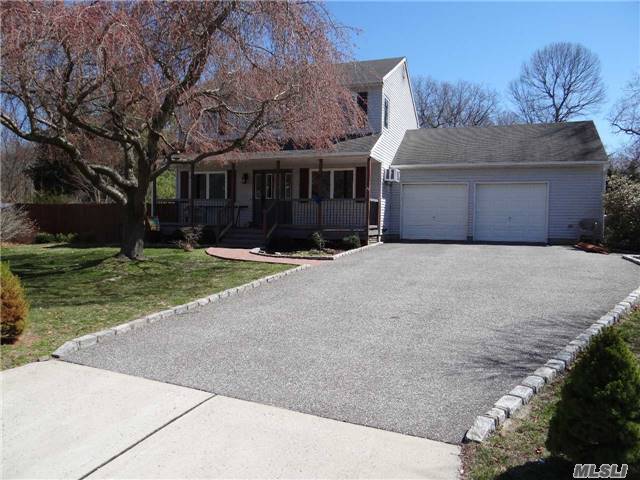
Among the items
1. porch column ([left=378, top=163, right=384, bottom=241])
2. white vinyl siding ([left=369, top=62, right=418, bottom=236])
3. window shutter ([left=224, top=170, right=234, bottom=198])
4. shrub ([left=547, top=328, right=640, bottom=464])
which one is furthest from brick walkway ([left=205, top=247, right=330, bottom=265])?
shrub ([left=547, top=328, right=640, bottom=464])

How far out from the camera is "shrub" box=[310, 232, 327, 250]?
613 inches

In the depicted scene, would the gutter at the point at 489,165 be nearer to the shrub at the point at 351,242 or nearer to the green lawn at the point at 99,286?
the shrub at the point at 351,242

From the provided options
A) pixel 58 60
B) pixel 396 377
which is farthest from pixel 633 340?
pixel 58 60

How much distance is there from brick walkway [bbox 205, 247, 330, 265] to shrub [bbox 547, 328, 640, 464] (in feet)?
32.1

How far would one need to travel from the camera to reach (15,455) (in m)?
3.25

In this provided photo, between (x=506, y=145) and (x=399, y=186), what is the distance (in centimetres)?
460

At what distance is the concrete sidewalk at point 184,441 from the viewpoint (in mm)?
3070

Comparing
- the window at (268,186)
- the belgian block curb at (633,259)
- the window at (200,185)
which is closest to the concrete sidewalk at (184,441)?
the belgian block curb at (633,259)

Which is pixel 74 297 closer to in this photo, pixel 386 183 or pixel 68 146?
pixel 68 146

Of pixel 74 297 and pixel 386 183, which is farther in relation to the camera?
pixel 386 183

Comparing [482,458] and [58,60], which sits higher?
[58,60]

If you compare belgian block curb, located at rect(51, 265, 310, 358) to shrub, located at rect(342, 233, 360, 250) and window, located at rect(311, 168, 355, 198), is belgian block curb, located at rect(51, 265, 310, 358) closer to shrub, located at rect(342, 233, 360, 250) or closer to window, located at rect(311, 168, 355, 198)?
shrub, located at rect(342, 233, 360, 250)

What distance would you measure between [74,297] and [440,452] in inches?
284

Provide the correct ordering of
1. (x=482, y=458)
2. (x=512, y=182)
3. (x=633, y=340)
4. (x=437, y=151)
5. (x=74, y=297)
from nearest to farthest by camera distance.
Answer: (x=482, y=458), (x=633, y=340), (x=74, y=297), (x=512, y=182), (x=437, y=151)
